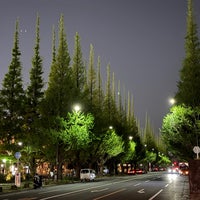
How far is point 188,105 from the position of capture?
44656mm

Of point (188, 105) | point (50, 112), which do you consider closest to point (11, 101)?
point (50, 112)

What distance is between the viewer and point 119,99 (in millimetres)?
92188

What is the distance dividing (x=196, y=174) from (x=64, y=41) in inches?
1516

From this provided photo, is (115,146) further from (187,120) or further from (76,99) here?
(187,120)

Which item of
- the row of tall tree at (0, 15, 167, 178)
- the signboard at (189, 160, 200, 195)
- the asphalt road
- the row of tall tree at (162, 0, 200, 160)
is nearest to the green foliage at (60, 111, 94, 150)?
the row of tall tree at (0, 15, 167, 178)

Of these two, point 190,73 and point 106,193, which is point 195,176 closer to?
point 106,193

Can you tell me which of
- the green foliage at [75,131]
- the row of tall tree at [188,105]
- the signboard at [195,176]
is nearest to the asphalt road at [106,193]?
the signboard at [195,176]

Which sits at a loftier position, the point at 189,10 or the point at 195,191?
the point at 189,10

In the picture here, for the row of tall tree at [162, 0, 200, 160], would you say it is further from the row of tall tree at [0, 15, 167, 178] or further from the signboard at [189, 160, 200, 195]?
the signboard at [189, 160, 200, 195]

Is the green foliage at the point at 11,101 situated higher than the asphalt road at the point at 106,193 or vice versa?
the green foliage at the point at 11,101

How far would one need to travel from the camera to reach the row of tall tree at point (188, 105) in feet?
143

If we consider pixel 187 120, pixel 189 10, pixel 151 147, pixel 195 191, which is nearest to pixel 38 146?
pixel 187 120

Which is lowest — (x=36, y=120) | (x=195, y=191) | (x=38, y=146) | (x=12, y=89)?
(x=195, y=191)

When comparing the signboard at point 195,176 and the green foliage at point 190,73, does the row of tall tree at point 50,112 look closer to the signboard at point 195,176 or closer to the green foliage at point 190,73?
the green foliage at point 190,73
